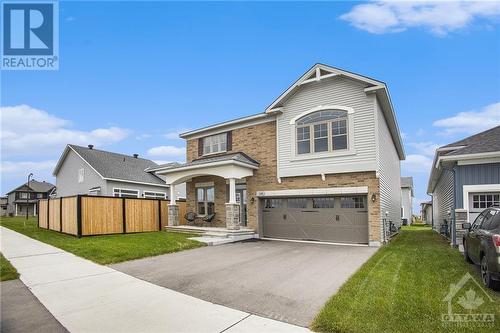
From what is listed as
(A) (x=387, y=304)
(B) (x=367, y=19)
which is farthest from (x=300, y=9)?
(A) (x=387, y=304)

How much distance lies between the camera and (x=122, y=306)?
5.48 meters

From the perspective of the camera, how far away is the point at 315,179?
47.9 ft

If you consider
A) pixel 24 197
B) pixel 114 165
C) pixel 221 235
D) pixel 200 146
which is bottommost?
pixel 24 197

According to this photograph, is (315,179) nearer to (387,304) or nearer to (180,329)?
(387,304)

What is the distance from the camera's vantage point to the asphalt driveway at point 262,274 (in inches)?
219

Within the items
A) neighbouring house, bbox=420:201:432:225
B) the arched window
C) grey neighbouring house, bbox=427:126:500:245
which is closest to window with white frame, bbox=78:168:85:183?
the arched window

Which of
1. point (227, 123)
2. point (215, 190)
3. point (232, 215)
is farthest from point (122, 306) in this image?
point (227, 123)

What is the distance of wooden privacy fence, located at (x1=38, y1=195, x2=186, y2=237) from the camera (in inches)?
622

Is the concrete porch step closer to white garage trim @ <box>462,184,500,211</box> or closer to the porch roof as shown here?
the porch roof

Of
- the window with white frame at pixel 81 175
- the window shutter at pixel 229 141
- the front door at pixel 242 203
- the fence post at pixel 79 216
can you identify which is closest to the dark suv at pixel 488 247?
the front door at pixel 242 203

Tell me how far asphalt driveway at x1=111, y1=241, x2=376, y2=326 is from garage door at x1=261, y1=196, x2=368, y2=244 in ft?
4.51

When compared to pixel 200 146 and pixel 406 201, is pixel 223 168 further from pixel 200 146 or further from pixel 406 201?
pixel 406 201

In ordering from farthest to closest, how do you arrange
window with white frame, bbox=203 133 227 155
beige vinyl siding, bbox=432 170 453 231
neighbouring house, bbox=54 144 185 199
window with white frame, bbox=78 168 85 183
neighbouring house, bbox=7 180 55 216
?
neighbouring house, bbox=7 180 55 216 → window with white frame, bbox=78 168 85 183 → neighbouring house, bbox=54 144 185 199 → window with white frame, bbox=203 133 227 155 → beige vinyl siding, bbox=432 170 453 231

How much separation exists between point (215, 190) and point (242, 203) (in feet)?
6.39
